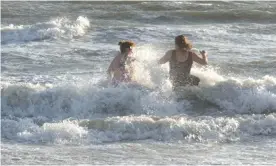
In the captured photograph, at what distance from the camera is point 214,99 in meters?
12.2

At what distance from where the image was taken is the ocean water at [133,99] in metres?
9.48

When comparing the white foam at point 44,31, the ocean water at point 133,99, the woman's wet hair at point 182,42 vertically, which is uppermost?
the white foam at point 44,31

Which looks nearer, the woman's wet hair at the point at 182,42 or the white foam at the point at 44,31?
the woman's wet hair at the point at 182,42

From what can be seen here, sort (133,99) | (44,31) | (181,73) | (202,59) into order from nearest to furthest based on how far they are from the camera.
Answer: (202,59) → (133,99) → (181,73) → (44,31)

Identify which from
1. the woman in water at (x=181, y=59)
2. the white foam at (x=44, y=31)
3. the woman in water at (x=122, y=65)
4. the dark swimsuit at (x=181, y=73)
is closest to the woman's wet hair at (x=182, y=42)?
the woman in water at (x=181, y=59)

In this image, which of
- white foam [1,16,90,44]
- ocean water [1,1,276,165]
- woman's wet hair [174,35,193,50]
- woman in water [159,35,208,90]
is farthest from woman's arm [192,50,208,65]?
white foam [1,16,90,44]

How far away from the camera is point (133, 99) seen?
469 inches

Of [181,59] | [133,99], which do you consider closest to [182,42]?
[181,59]

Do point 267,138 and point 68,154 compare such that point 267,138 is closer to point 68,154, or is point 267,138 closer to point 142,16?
point 68,154

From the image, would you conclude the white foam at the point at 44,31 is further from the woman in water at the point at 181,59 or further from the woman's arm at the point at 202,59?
the woman's arm at the point at 202,59

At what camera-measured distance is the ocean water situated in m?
9.48

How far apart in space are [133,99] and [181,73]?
0.87 metres

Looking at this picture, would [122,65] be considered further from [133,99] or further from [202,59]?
[202,59]

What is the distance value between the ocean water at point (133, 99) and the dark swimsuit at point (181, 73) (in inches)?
5.6
